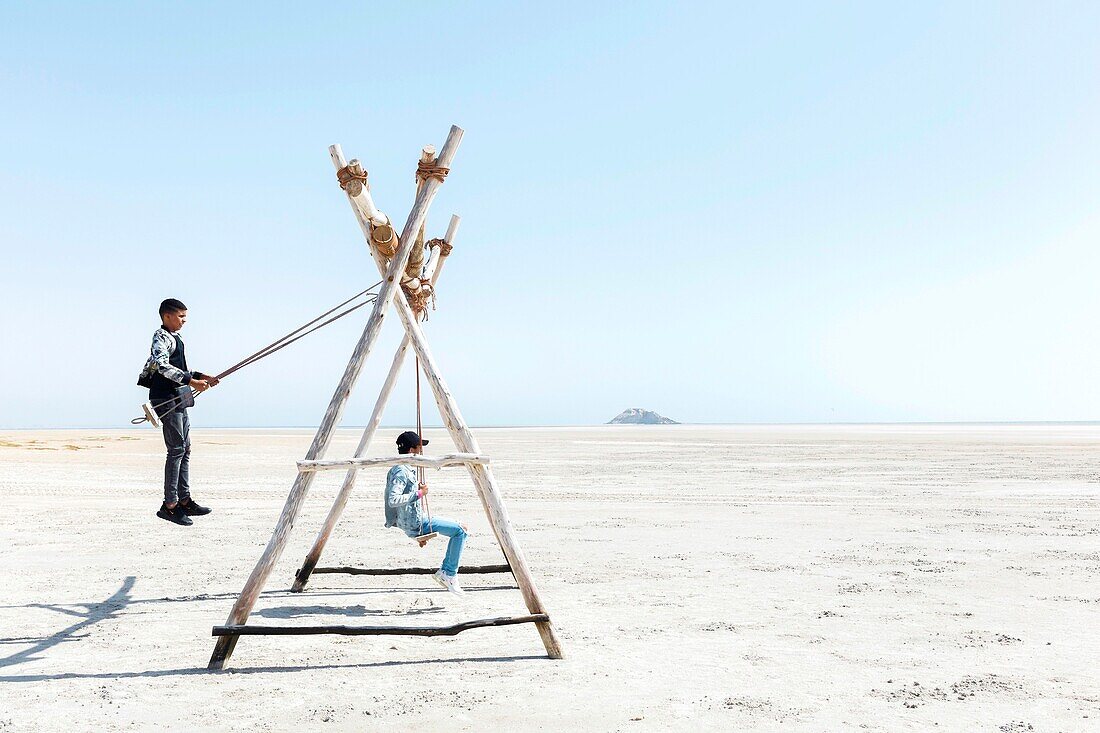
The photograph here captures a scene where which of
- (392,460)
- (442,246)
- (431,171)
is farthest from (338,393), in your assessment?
(442,246)

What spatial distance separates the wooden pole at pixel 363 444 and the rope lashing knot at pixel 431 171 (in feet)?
4.71

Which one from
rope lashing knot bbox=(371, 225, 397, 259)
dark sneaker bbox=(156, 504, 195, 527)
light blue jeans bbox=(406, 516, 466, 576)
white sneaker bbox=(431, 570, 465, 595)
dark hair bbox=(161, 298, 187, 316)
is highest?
rope lashing knot bbox=(371, 225, 397, 259)

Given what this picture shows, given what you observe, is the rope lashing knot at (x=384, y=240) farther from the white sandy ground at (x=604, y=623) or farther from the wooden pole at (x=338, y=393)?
the white sandy ground at (x=604, y=623)

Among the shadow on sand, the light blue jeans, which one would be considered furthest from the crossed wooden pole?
the light blue jeans

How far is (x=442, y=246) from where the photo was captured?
821 centimetres

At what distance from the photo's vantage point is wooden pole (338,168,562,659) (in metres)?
6.35

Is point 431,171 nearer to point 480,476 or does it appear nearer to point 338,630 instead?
point 480,476

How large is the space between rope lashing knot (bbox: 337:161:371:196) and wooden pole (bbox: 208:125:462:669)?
0.05m

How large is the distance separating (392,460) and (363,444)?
2.29 metres

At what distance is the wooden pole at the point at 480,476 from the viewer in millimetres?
6347

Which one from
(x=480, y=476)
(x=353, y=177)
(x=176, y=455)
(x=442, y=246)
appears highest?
(x=353, y=177)

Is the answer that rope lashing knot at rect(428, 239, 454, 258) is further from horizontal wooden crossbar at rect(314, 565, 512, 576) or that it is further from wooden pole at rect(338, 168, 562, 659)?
horizontal wooden crossbar at rect(314, 565, 512, 576)

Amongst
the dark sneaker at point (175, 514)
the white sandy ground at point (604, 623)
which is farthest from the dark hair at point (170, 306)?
the white sandy ground at point (604, 623)

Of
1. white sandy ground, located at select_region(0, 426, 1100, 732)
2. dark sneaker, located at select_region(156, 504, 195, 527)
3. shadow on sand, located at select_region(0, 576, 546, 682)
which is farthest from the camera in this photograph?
dark sneaker, located at select_region(156, 504, 195, 527)
